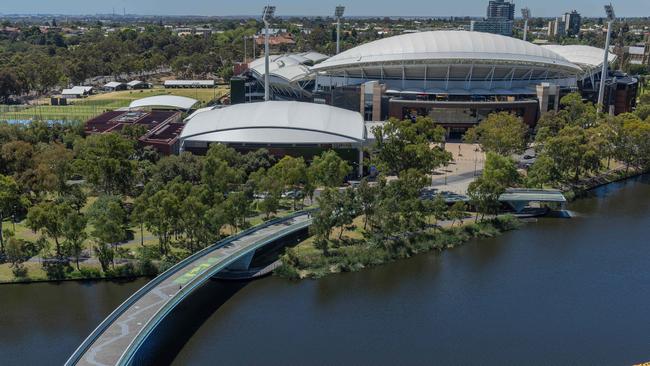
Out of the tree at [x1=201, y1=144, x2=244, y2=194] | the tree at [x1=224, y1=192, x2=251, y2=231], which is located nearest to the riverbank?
the tree at [x1=201, y1=144, x2=244, y2=194]

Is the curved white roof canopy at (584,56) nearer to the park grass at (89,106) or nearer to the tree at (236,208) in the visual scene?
the park grass at (89,106)

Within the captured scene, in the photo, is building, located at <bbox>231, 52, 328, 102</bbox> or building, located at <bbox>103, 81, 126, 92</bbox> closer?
building, located at <bbox>231, 52, 328, 102</bbox>

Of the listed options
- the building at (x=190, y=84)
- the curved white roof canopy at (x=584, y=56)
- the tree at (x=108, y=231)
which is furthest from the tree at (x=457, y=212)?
the building at (x=190, y=84)

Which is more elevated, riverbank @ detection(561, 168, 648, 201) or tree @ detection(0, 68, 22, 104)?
tree @ detection(0, 68, 22, 104)

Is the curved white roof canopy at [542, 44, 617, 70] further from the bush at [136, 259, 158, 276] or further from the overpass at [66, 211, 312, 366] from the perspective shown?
the bush at [136, 259, 158, 276]

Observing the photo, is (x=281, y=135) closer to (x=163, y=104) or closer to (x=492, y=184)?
(x=492, y=184)

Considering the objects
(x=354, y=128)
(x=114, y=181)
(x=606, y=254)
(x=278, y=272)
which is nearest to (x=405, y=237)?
(x=278, y=272)

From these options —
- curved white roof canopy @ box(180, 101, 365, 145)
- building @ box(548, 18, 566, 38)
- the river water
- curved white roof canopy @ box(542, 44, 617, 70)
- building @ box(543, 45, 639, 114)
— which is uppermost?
building @ box(548, 18, 566, 38)

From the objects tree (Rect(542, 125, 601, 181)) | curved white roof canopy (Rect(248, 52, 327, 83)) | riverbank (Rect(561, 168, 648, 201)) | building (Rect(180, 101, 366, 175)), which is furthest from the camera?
Result: curved white roof canopy (Rect(248, 52, 327, 83))
